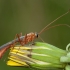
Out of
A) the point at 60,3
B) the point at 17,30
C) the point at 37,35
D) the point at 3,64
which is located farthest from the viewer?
the point at 17,30

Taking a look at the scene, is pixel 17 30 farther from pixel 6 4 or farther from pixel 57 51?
pixel 57 51

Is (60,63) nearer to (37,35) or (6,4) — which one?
(37,35)

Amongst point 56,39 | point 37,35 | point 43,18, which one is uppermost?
point 43,18

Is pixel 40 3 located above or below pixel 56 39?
above

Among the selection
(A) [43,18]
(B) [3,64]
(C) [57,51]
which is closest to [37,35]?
(C) [57,51]

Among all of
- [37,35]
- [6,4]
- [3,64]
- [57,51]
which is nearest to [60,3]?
[6,4]

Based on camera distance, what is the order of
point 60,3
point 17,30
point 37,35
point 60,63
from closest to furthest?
point 60,63, point 37,35, point 60,3, point 17,30

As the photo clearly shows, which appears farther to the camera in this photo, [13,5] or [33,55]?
[13,5]
